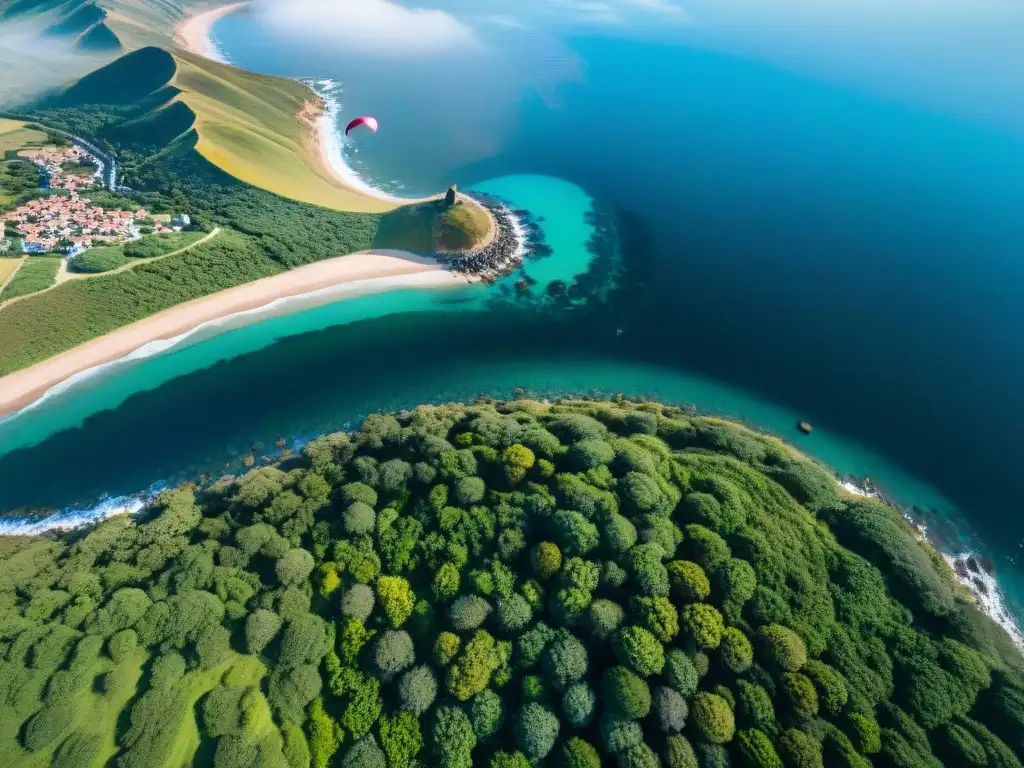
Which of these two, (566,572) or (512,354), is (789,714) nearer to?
(566,572)

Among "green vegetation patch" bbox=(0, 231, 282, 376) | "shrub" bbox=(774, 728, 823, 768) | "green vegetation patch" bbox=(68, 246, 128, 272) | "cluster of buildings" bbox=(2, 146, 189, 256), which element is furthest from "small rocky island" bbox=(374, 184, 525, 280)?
"shrub" bbox=(774, 728, 823, 768)

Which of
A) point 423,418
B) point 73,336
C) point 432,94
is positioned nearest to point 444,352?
point 423,418

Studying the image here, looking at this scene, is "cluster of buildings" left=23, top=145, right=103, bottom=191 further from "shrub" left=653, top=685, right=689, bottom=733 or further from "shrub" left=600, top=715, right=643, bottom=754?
"shrub" left=653, top=685, right=689, bottom=733

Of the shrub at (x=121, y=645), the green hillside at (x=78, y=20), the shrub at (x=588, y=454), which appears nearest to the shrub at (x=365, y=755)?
the shrub at (x=121, y=645)

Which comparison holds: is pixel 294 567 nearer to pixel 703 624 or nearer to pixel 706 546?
pixel 703 624

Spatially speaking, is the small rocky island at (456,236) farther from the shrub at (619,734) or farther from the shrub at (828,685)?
the shrub at (828,685)

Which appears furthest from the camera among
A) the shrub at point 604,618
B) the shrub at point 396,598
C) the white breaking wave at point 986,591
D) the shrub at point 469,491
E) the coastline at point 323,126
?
the coastline at point 323,126

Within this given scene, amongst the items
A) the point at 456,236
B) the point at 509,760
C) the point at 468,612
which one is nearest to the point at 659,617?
the point at 509,760
